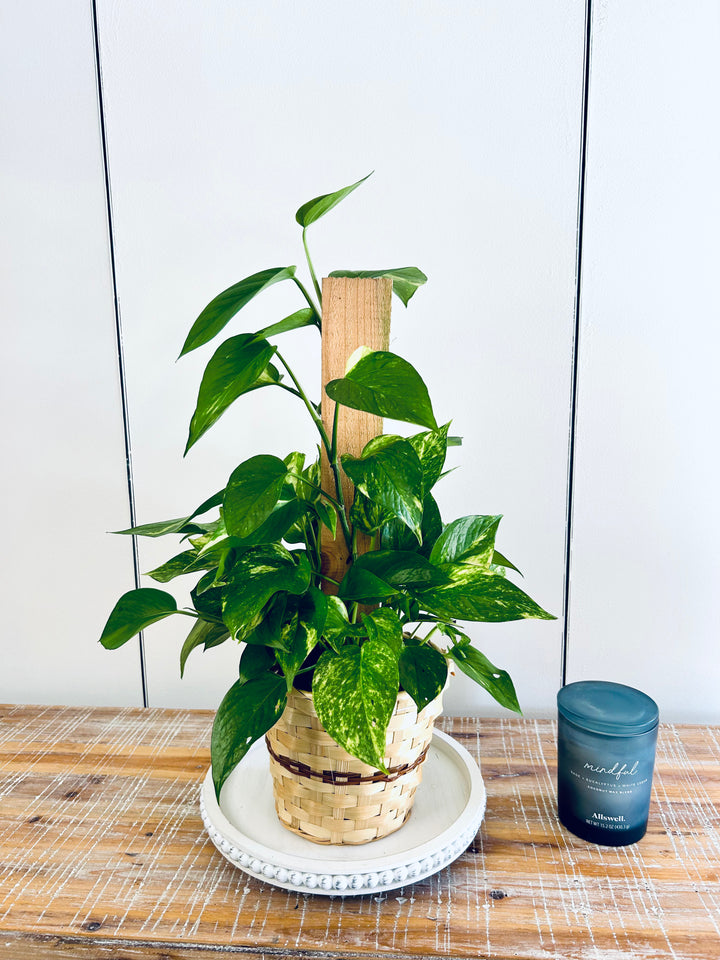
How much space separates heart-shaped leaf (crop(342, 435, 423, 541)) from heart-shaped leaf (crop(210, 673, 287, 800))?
0.57 feet

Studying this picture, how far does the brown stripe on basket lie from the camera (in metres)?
0.66

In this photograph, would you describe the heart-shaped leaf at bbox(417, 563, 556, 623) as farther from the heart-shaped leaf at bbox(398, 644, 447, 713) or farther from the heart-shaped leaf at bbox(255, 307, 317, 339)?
the heart-shaped leaf at bbox(255, 307, 317, 339)

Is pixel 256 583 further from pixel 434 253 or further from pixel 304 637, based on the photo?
pixel 434 253

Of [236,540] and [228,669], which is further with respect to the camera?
[228,669]

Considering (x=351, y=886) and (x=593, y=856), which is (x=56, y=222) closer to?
(x=351, y=886)

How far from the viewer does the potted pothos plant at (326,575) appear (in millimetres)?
554

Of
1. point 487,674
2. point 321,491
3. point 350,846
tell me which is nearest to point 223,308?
point 321,491

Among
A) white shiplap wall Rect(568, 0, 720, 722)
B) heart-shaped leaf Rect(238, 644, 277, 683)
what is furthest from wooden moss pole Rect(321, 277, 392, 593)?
white shiplap wall Rect(568, 0, 720, 722)

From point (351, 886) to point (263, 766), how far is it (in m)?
0.23

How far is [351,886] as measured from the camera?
64 centimetres

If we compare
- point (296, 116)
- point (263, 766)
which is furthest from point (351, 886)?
point (296, 116)

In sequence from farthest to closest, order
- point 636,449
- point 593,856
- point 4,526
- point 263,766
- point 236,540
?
point 4,526
point 636,449
point 263,766
point 593,856
point 236,540

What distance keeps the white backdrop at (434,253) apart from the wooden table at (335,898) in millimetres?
208

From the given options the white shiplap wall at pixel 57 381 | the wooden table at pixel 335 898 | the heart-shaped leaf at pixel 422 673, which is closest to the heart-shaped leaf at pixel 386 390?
the heart-shaped leaf at pixel 422 673
